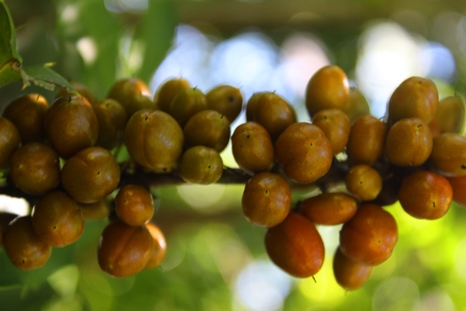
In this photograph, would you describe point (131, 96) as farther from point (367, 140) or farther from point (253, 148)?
point (367, 140)

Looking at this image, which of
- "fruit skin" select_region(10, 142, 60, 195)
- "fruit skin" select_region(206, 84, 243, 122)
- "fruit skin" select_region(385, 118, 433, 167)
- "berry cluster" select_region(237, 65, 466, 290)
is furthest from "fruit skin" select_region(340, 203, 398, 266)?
"fruit skin" select_region(10, 142, 60, 195)

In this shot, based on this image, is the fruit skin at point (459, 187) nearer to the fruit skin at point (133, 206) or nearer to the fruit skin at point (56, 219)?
the fruit skin at point (133, 206)

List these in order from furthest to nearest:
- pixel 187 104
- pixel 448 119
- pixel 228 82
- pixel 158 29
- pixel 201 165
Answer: pixel 228 82
pixel 158 29
pixel 448 119
pixel 187 104
pixel 201 165

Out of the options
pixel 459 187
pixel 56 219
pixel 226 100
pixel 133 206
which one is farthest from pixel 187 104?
pixel 459 187

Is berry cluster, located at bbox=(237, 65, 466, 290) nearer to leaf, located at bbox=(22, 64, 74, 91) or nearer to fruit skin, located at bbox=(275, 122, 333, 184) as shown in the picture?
fruit skin, located at bbox=(275, 122, 333, 184)

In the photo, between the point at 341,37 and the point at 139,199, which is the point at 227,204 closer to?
the point at 341,37

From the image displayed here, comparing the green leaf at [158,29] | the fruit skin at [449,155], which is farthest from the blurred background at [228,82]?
the fruit skin at [449,155]
